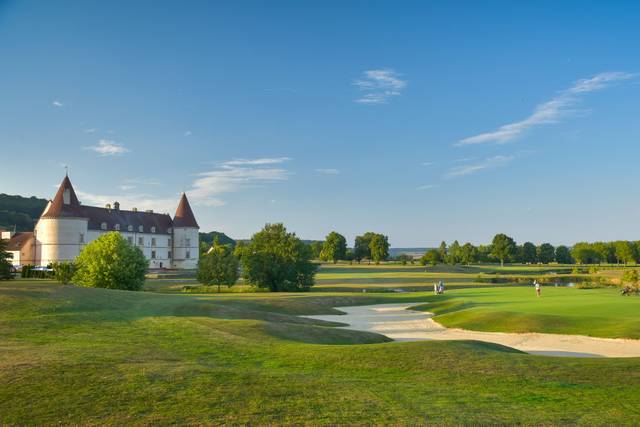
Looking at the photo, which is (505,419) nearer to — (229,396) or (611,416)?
(611,416)

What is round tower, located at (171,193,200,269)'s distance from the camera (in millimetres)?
117312

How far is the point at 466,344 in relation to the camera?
19.0m

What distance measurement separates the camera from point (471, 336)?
28.1m

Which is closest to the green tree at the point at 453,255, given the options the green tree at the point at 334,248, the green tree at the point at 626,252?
the green tree at the point at 334,248

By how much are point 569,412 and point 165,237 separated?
113m

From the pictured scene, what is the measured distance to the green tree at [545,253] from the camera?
19375 cm

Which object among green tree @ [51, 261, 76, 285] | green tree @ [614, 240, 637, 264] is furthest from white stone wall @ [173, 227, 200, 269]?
green tree @ [614, 240, 637, 264]

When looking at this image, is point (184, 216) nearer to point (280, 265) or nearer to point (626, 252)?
point (280, 265)

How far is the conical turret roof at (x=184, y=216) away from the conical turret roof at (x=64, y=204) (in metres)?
24.0

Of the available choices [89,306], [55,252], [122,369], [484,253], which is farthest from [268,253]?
[484,253]

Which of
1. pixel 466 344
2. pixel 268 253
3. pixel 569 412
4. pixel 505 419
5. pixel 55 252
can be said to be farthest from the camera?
pixel 55 252

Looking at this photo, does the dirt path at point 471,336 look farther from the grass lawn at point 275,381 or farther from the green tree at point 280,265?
the green tree at point 280,265

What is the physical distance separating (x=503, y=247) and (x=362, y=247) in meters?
47.7

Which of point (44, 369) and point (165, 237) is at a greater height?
point (165, 237)
